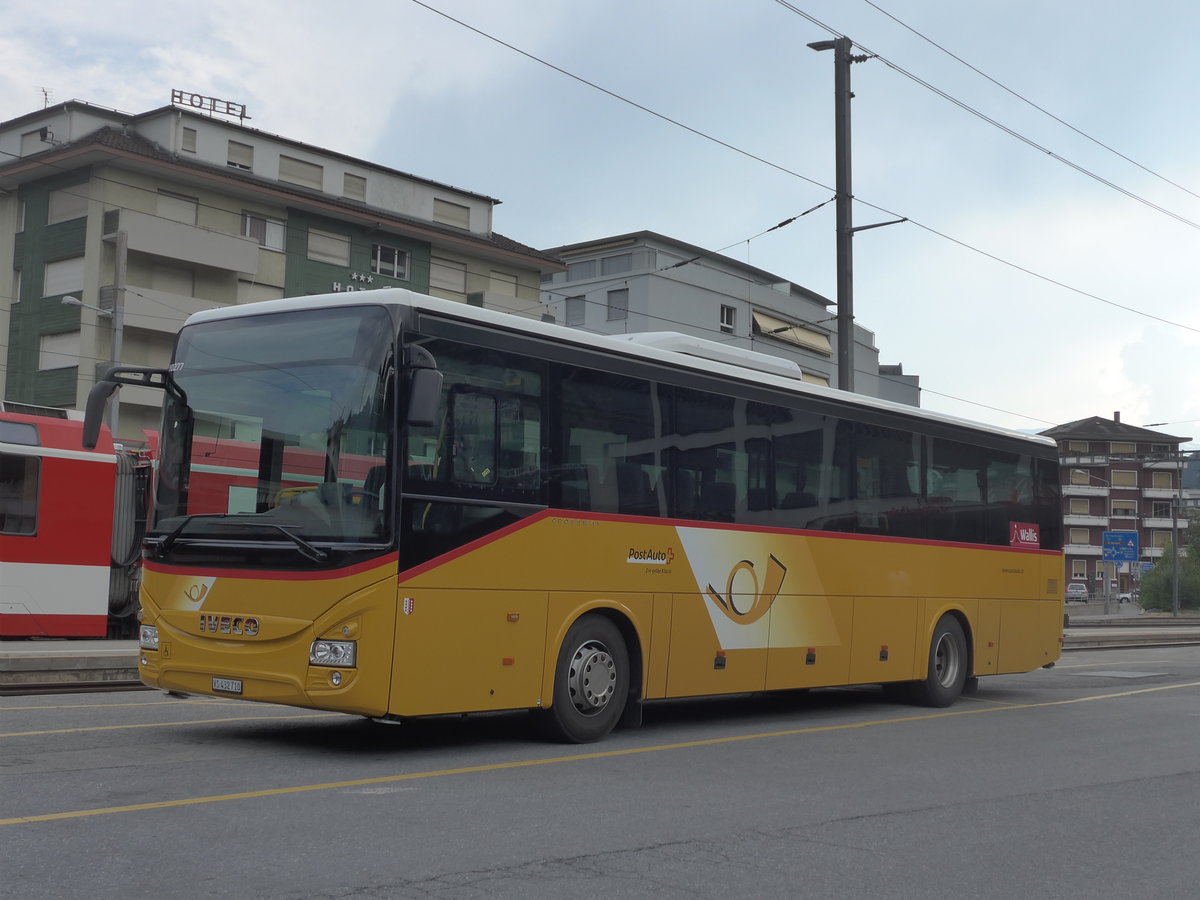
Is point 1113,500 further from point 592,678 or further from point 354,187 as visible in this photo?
point 592,678

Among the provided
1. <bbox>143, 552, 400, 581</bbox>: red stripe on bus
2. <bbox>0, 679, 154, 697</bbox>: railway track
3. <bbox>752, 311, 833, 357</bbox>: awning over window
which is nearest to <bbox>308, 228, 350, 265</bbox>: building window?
<bbox>752, 311, 833, 357</bbox>: awning over window

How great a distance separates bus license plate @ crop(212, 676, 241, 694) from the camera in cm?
937

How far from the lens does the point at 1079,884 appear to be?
6.30m

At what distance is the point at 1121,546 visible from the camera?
66.6 metres

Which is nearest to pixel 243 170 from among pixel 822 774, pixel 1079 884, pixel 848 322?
pixel 848 322

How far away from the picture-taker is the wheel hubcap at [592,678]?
1061 centimetres

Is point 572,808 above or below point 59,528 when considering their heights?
below

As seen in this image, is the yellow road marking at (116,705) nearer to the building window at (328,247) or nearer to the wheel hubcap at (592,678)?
the wheel hubcap at (592,678)

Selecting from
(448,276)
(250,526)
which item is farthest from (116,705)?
(448,276)

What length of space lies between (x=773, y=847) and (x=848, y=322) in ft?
48.9

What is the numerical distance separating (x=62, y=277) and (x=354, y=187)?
1202 centimetres

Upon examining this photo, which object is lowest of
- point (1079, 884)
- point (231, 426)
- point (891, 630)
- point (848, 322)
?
point (1079, 884)

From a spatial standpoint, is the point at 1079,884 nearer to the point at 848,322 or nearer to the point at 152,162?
the point at 848,322

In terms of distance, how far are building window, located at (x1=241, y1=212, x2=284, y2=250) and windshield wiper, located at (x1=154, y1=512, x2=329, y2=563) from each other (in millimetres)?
40185
